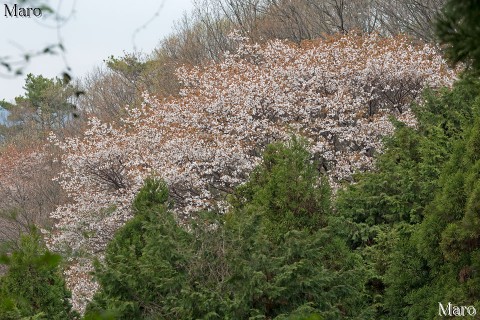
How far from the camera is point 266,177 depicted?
36.4 ft

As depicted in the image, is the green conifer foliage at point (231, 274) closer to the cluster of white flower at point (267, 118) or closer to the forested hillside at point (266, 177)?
the forested hillside at point (266, 177)

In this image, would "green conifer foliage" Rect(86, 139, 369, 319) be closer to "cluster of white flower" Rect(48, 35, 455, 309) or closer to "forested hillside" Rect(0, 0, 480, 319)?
"forested hillside" Rect(0, 0, 480, 319)

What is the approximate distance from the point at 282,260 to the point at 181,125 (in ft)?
46.0

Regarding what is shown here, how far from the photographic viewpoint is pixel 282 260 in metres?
7.88

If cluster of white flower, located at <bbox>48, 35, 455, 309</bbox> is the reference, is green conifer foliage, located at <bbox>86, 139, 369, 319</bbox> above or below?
below

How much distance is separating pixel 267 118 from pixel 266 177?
9543 mm

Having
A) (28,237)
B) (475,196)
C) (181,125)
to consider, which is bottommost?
(475,196)

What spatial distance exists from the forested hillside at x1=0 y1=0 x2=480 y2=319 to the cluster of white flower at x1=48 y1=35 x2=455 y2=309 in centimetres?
7

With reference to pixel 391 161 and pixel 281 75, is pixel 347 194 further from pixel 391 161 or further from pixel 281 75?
pixel 281 75

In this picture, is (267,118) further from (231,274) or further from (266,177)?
(231,274)

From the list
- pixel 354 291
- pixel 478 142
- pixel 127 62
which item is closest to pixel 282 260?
pixel 354 291

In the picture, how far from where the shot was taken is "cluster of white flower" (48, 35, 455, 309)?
65.1 feet

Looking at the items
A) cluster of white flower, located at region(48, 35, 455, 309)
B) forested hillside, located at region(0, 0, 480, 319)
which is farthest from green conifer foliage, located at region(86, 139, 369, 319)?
cluster of white flower, located at region(48, 35, 455, 309)

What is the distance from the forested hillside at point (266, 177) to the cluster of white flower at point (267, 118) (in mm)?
68
